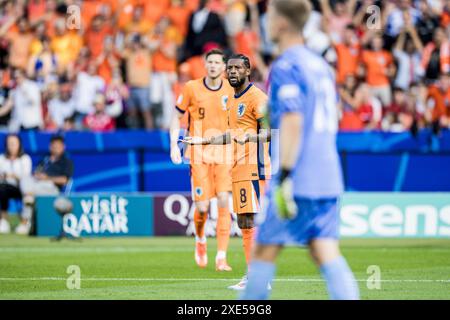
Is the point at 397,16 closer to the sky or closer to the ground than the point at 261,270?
closer to the sky

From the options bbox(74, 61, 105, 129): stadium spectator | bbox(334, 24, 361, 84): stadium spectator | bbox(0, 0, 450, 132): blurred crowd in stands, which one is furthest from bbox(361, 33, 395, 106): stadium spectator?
bbox(74, 61, 105, 129): stadium spectator

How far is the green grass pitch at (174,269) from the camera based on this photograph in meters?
11.4

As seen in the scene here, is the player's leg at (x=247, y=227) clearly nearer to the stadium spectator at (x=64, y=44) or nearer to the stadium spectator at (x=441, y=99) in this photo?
the stadium spectator at (x=441, y=99)

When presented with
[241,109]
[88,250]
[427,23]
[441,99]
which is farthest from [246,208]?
[427,23]

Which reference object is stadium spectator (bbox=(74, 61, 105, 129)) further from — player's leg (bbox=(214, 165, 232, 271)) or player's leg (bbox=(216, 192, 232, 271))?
player's leg (bbox=(216, 192, 232, 271))

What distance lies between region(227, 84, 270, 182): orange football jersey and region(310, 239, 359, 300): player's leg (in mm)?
4920

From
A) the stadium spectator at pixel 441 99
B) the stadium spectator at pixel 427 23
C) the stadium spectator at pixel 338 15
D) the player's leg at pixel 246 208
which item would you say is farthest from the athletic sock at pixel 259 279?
the stadium spectator at pixel 427 23

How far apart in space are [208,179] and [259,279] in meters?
7.08

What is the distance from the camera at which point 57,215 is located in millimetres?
19391

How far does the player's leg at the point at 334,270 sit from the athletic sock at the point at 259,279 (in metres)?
0.36

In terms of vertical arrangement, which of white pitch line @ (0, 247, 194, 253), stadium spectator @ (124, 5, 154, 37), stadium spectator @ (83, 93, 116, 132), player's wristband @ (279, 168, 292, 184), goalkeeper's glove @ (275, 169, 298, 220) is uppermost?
stadium spectator @ (124, 5, 154, 37)

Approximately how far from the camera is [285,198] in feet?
24.8

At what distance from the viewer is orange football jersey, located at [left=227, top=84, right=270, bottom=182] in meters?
12.8

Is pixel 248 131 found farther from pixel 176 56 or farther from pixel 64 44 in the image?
pixel 64 44
